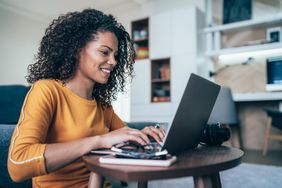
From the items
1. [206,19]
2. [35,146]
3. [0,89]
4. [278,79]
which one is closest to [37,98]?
[35,146]

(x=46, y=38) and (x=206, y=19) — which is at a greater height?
(x=206, y=19)

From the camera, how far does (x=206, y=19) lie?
14.5ft

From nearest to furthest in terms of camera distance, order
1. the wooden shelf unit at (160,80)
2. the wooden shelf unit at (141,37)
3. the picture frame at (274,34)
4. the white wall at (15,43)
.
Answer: the picture frame at (274,34) → the wooden shelf unit at (160,80) → the wooden shelf unit at (141,37) → the white wall at (15,43)

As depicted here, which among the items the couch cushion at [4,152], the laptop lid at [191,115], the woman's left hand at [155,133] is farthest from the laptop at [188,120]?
the couch cushion at [4,152]

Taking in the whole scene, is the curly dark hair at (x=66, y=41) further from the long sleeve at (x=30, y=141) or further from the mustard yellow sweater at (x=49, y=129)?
the long sleeve at (x=30, y=141)

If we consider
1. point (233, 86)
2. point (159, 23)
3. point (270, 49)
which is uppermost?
point (159, 23)

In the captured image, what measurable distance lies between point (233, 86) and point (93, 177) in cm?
378

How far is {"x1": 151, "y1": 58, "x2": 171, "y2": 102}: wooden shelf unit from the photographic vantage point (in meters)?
4.40

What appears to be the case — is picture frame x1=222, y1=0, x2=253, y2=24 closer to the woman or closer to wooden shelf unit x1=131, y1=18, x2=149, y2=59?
wooden shelf unit x1=131, y1=18, x2=149, y2=59

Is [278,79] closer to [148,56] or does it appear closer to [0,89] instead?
[148,56]

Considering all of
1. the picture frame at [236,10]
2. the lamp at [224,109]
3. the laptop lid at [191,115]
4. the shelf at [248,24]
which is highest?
the picture frame at [236,10]

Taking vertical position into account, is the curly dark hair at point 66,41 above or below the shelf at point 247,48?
below

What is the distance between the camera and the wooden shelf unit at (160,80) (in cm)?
440

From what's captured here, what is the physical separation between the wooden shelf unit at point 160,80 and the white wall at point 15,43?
3.00m
